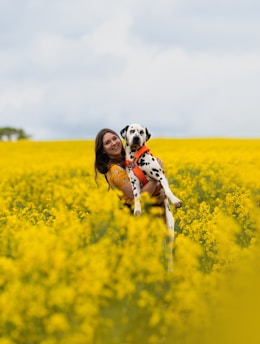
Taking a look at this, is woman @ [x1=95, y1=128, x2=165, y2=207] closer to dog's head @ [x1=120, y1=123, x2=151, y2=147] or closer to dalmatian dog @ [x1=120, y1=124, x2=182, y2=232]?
dalmatian dog @ [x1=120, y1=124, x2=182, y2=232]

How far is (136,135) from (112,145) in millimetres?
419

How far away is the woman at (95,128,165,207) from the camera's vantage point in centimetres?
704

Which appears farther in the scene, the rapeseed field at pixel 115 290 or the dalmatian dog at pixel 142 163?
the dalmatian dog at pixel 142 163

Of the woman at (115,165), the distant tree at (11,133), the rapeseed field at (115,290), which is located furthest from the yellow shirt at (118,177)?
the distant tree at (11,133)

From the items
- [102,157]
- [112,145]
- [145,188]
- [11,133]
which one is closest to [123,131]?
[112,145]

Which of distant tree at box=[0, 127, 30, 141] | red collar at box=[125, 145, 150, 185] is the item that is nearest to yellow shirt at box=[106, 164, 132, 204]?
red collar at box=[125, 145, 150, 185]

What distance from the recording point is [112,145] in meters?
7.19

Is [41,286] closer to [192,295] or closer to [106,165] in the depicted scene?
[192,295]

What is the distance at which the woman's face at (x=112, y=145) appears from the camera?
7199mm

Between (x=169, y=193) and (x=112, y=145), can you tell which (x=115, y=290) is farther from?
(x=112, y=145)

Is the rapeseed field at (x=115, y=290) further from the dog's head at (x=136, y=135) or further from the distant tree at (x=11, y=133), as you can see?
the distant tree at (x=11, y=133)

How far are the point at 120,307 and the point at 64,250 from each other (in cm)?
68

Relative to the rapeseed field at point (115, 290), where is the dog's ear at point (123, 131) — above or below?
above

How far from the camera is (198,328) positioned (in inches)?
186
